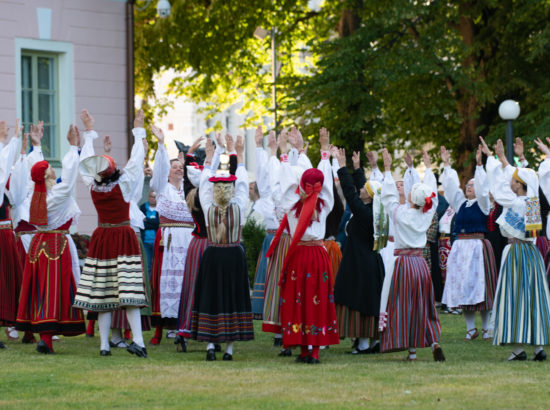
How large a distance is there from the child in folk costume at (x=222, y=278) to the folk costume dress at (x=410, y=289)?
4.23 feet

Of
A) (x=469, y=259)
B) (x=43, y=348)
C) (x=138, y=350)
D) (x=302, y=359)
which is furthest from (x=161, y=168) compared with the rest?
(x=469, y=259)

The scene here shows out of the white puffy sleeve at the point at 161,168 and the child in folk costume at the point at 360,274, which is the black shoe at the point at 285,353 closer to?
the child in folk costume at the point at 360,274

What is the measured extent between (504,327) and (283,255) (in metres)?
2.23

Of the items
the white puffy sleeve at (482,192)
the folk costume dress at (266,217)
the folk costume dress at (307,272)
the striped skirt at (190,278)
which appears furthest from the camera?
the white puffy sleeve at (482,192)

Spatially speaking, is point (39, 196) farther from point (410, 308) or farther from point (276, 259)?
point (410, 308)

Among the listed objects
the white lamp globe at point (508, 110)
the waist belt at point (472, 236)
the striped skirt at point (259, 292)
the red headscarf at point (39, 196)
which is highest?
the white lamp globe at point (508, 110)

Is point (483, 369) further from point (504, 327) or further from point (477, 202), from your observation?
point (477, 202)

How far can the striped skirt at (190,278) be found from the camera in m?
10.3

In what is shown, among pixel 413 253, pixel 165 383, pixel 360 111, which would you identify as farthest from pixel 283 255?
pixel 360 111

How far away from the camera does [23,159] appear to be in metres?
10.7

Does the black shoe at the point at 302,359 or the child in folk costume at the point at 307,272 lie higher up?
the child in folk costume at the point at 307,272

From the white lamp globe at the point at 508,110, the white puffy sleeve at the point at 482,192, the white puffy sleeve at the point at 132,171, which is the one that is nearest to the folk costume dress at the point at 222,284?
the white puffy sleeve at the point at 132,171

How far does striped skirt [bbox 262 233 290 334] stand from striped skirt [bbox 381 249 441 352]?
102 centimetres

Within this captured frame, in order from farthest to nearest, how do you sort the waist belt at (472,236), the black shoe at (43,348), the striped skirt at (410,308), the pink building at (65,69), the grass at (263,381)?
1. the pink building at (65,69)
2. the waist belt at (472,236)
3. the black shoe at (43,348)
4. the striped skirt at (410,308)
5. the grass at (263,381)
